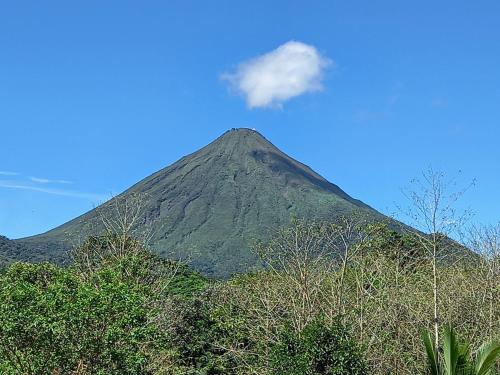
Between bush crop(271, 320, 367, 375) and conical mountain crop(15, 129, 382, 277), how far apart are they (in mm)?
81569

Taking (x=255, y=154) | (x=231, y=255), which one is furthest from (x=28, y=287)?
(x=255, y=154)

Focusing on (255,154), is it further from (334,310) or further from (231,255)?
(334,310)

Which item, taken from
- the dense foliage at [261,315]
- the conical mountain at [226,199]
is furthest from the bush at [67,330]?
the conical mountain at [226,199]

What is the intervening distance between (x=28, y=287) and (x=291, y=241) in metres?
5.96

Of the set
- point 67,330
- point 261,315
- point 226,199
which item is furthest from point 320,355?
point 226,199

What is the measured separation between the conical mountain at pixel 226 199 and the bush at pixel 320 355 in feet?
268

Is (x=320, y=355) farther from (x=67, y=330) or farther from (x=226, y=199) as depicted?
(x=226, y=199)

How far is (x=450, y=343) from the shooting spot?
679 centimetres

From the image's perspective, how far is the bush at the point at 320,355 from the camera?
951 centimetres

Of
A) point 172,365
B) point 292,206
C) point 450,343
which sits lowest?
point 172,365

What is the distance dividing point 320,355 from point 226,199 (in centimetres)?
11309

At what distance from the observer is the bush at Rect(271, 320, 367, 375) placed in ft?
31.2

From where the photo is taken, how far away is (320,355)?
31.4 feet

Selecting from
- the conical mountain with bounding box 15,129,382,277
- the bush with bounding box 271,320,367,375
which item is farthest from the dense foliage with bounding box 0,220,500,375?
the conical mountain with bounding box 15,129,382,277
